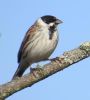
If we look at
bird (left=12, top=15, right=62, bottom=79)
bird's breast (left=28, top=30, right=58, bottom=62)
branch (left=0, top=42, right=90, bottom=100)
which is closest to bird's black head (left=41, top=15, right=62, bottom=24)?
bird (left=12, top=15, right=62, bottom=79)

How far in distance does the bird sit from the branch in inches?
77.5

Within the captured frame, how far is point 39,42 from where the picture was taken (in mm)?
6109

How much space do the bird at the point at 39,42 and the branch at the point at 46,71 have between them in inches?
77.5

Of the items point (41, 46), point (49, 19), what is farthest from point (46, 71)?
point (49, 19)

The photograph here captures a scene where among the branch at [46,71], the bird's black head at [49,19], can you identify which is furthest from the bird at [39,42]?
the branch at [46,71]

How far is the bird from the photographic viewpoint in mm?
5840

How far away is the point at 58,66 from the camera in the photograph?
3570 mm

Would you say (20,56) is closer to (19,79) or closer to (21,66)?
(21,66)

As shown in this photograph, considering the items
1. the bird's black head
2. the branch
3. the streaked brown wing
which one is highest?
the branch

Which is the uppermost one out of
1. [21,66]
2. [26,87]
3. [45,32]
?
[26,87]

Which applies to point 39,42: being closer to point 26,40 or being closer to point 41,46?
point 41,46

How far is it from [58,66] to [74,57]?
0.21 m

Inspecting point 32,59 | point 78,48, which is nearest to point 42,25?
point 32,59

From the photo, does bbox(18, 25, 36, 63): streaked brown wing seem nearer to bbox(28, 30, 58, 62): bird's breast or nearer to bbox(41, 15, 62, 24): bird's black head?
A: bbox(28, 30, 58, 62): bird's breast
